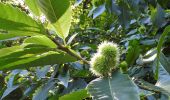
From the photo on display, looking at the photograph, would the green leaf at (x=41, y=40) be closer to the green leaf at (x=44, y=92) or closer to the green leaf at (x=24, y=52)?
the green leaf at (x=24, y=52)

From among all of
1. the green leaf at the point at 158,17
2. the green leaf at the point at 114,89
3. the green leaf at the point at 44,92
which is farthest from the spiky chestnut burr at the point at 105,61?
the green leaf at the point at 158,17

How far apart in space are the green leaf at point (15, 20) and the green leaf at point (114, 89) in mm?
212

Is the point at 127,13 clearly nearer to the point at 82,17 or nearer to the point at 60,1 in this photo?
the point at 60,1

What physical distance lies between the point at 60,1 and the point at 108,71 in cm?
22

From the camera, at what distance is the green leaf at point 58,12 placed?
3.12 ft

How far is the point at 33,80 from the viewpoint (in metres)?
1.70

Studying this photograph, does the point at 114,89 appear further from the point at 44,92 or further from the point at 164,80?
the point at 44,92

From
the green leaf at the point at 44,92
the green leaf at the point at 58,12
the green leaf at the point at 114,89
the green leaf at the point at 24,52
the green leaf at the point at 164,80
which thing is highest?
the green leaf at the point at 58,12

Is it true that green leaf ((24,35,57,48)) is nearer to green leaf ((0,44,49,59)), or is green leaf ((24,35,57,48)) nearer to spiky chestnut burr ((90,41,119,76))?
green leaf ((0,44,49,59))

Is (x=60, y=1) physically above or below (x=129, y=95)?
above

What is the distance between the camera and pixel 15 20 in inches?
34.9

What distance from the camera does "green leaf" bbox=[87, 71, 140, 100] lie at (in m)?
0.78

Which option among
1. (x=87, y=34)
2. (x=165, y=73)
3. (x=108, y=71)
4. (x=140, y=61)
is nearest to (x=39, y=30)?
(x=108, y=71)

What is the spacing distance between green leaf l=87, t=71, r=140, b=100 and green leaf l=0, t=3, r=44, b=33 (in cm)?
21
